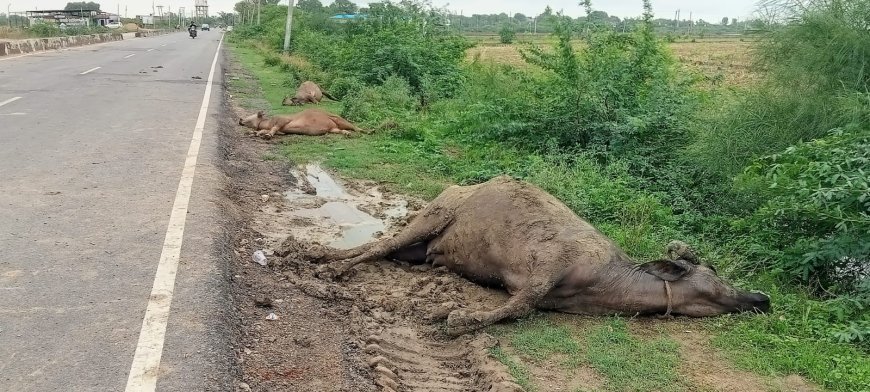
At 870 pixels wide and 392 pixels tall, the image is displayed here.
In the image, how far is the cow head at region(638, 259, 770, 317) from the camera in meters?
4.74

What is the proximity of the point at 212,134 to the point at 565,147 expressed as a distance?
4964 mm

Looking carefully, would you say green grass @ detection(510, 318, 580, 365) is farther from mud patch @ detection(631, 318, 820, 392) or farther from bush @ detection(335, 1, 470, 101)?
bush @ detection(335, 1, 470, 101)

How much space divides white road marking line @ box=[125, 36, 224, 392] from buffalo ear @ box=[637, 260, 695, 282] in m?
3.09

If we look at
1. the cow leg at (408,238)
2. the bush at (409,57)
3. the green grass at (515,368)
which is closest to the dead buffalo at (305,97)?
the bush at (409,57)

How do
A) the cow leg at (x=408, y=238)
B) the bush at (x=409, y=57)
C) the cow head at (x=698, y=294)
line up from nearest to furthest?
the cow head at (x=698, y=294) → the cow leg at (x=408, y=238) → the bush at (x=409, y=57)

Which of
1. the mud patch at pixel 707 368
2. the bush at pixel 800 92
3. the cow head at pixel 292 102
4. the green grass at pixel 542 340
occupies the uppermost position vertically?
the bush at pixel 800 92

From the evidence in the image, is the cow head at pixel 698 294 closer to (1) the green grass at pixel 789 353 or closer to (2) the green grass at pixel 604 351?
(1) the green grass at pixel 789 353

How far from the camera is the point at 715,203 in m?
7.47

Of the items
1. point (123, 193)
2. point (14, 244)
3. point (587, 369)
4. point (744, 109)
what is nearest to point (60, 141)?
point (123, 193)

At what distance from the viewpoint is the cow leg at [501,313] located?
431 cm

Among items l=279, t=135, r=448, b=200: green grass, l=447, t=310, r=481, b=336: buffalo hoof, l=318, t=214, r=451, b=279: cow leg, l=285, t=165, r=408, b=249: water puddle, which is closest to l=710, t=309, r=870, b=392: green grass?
l=447, t=310, r=481, b=336: buffalo hoof

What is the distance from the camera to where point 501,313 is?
4.40 meters

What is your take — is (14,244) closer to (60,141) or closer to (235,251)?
(235,251)

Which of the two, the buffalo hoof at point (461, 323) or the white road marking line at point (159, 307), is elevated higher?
the white road marking line at point (159, 307)
